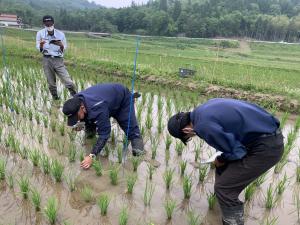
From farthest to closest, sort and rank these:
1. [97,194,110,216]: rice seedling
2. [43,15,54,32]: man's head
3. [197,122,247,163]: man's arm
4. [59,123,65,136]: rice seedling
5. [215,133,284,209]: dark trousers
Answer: [43,15,54,32]: man's head, [59,123,65,136]: rice seedling, [97,194,110,216]: rice seedling, [215,133,284,209]: dark trousers, [197,122,247,163]: man's arm

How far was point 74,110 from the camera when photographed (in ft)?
10.7

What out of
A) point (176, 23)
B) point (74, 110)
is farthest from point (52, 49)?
point (176, 23)

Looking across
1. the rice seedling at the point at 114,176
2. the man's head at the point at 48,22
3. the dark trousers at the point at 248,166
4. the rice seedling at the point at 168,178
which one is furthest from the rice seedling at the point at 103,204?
the man's head at the point at 48,22

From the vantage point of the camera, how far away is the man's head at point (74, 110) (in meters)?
3.26

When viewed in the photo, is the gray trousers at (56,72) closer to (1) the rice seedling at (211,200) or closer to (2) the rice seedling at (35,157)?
(2) the rice seedling at (35,157)

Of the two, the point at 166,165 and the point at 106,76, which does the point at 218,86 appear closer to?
the point at 106,76

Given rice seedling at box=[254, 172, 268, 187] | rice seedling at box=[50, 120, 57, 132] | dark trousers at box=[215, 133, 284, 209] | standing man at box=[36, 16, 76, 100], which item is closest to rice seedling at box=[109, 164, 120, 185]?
dark trousers at box=[215, 133, 284, 209]

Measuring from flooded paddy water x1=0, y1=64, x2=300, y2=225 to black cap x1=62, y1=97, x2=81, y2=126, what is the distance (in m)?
0.59

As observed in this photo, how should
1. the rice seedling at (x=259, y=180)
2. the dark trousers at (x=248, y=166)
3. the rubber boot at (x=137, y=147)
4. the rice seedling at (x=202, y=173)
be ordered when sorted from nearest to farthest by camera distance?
the dark trousers at (x=248, y=166)
the rice seedling at (x=259, y=180)
the rice seedling at (x=202, y=173)
the rubber boot at (x=137, y=147)

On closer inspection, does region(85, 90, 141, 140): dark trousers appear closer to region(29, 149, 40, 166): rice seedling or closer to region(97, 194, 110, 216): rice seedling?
region(29, 149, 40, 166): rice seedling

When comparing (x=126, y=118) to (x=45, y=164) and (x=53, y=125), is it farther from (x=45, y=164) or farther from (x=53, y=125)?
(x=53, y=125)

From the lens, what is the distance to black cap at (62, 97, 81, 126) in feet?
10.7

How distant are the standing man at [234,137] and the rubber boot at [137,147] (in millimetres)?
1440

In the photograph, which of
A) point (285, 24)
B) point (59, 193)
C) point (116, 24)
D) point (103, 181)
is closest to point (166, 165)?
point (103, 181)
